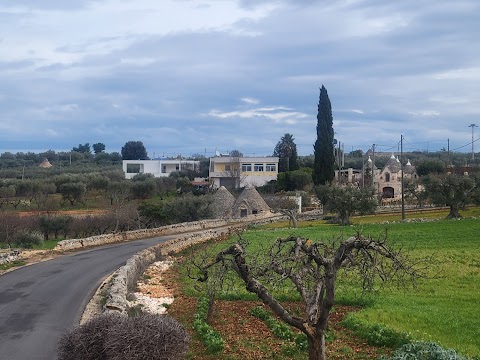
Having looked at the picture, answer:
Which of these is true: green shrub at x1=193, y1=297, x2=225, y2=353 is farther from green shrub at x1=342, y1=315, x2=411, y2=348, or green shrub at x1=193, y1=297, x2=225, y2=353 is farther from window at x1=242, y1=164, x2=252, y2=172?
window at x1=242, y1=164, x2=252, y2=172

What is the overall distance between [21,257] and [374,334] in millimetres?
20414

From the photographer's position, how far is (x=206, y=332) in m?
15.9

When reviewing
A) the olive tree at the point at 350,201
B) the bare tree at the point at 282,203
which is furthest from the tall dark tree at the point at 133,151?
the olive tree at the point at 350,201

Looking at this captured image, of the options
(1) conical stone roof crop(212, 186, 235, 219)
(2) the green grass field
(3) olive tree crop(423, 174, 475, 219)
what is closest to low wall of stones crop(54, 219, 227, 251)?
(1) conical stone roof crop(212, 186, 235, 219)

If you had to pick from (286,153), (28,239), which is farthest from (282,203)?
(286,153)

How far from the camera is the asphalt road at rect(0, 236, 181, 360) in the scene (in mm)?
14648

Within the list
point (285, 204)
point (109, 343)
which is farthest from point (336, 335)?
point (285, 204)

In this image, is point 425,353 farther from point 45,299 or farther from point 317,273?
point 45,299

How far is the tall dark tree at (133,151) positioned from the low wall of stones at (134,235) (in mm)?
78186

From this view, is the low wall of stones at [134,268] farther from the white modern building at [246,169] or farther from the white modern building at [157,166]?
the white modern building at [157,166]

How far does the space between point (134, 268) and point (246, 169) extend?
71.1m

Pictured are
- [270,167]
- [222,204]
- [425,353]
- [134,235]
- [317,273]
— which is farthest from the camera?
[270,167]

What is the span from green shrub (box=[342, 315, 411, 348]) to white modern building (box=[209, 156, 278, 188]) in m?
77.7

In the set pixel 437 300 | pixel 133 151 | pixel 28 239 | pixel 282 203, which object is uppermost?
pixel 133 151
